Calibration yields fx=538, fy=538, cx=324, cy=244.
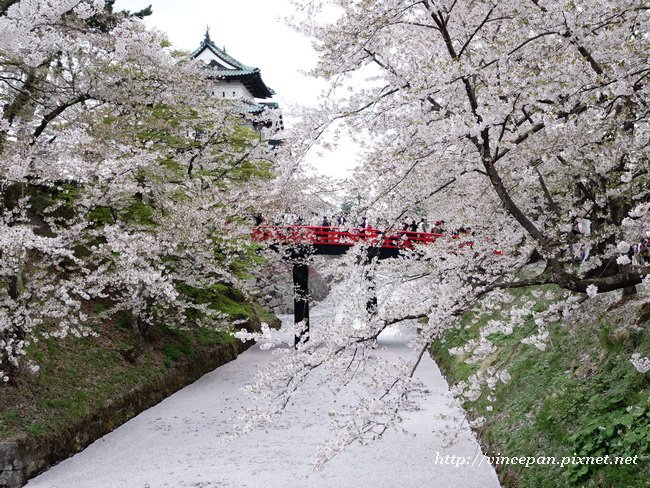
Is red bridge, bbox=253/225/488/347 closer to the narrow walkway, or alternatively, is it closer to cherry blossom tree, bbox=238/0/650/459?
the narrow walkway

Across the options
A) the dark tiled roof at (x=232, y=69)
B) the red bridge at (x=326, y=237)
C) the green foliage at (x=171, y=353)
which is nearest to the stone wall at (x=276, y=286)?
the red bridge at (x=326, y=237)

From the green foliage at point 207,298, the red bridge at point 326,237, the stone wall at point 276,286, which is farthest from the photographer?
the stone wall at point 276,286

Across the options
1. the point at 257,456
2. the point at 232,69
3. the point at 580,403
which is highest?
the point at 232,69

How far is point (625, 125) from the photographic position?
5988mm

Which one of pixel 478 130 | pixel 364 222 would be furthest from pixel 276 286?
pixel 478 130

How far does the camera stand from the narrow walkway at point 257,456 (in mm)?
7957

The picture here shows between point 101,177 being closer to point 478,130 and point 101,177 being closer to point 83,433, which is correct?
point 83,433

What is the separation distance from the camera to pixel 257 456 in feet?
29.7

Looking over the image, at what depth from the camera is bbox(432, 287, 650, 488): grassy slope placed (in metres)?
5.52

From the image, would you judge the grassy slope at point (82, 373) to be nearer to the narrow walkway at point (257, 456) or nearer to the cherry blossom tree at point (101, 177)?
the cherry blossom tree at point (101, 177)

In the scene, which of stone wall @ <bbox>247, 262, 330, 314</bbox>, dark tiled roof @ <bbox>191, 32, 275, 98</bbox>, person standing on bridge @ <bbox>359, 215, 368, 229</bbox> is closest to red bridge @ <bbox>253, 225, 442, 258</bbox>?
person standing on bridge @ <bbox>359, 215, 368, 229</bbox>

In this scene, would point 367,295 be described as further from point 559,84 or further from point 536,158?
point 559,84

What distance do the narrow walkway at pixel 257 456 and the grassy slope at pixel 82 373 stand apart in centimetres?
79

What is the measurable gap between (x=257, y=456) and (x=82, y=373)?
14.1ft
